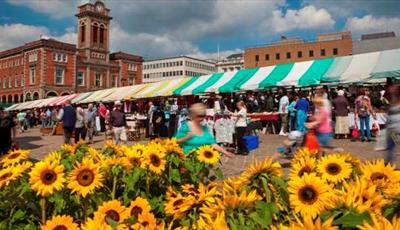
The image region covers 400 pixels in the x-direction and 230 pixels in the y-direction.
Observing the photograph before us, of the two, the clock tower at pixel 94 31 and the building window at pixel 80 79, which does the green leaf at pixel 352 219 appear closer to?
the building window at pixel 80 79

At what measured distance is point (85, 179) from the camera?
2.21 metres

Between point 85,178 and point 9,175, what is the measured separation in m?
0.49

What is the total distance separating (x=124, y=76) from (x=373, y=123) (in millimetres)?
63994

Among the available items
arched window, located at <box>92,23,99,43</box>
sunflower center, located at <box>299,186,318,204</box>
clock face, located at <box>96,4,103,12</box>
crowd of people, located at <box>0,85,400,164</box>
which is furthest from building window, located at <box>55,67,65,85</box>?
sunflower center, located at <box>299,186,318,204</box>

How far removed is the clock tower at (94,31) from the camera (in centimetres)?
6881

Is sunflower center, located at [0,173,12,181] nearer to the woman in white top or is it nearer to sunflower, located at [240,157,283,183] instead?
sunflower, located at [240,157,283,183]

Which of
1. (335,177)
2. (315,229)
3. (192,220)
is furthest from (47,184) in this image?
(315,229)

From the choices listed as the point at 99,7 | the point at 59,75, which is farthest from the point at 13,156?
the point at 99,7

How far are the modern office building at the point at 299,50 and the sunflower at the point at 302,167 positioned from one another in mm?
73296

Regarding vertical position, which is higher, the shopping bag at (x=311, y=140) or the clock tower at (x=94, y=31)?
the clock tower at (x=94, y=31)

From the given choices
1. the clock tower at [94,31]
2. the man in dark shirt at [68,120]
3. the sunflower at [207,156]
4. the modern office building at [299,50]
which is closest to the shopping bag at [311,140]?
the sunflower at [207,156]

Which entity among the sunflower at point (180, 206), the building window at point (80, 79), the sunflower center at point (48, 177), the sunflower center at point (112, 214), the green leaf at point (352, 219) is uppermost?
the building window at point (80, 79)

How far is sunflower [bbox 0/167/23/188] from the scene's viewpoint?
224 centimetres

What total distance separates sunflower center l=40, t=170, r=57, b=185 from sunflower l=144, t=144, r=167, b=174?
2.07 feet
